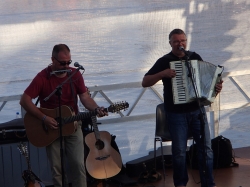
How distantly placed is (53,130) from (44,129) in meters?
0.11

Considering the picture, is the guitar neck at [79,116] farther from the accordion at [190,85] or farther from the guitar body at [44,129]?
the accordion at [190,85]

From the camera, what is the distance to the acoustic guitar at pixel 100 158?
21.5ft

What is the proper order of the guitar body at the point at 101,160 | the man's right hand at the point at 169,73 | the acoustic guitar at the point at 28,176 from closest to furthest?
the man's right hand at the point at 169,73, the acoustic guitar at the point at 28,176, the guitar body at the point at 101,160

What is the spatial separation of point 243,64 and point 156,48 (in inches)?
52.8

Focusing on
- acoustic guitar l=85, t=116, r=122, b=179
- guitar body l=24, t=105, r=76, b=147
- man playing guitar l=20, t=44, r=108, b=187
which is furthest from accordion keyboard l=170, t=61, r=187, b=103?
acoustic guitar l=85, t=116, r=122, b=179

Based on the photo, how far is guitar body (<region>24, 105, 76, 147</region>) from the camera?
Result: 5445 millimetres

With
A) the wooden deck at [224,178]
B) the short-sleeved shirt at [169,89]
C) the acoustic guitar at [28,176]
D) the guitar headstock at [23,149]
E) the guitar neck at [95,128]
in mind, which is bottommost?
the wooden deck at [224,178]

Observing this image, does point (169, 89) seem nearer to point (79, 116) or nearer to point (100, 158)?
point (79, 116)

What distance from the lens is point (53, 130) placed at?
549cm

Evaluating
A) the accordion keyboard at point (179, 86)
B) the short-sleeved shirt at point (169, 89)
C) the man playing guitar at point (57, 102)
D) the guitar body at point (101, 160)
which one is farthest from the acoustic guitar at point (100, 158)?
the accordion keyboard at point (179, 86)

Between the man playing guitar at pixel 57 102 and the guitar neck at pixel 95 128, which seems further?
the guitar neck at pixel 95 128

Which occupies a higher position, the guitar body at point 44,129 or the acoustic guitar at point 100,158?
the guitar body at point 44,129

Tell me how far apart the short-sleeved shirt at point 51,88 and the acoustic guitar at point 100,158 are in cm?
109

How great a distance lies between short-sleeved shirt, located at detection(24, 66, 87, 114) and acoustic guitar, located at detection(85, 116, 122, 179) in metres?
1.09
